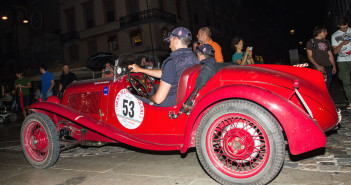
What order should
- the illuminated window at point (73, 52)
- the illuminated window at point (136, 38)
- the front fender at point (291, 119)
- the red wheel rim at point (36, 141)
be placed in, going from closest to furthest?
the front fender at point (291, 119), the red wheel rim at point (36, 141), the illuminated window at point (136, 38), the illuminated window at point (73, 52)

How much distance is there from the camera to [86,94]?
3.33m

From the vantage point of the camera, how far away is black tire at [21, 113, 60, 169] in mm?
3057

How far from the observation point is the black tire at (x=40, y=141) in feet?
10.0

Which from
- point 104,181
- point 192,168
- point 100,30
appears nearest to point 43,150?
point 104,181

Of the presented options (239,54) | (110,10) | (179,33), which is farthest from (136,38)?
(179,33)

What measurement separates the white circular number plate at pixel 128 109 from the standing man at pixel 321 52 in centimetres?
393

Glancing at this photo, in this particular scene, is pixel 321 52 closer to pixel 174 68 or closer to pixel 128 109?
pixel 174 68

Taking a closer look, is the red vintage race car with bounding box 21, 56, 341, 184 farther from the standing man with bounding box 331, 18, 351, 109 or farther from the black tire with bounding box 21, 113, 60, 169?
the standing man with bounding box 331, 18, 351, 109

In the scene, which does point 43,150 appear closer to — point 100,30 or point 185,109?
point 185,109

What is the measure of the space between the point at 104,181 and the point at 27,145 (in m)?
1.50

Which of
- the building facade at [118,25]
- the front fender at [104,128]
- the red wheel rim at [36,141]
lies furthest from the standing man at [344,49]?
the building facade at [118,25]

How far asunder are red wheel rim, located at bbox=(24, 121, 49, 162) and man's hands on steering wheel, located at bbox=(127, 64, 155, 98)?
1.42m

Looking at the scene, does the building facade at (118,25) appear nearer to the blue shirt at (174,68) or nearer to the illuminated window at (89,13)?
the illuminated window at (89,13)

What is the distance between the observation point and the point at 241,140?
206 centimetres
